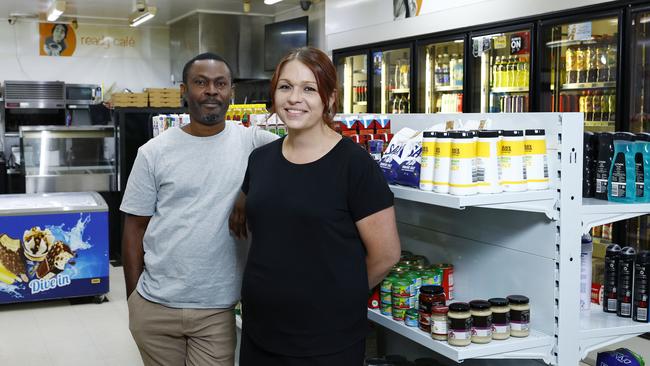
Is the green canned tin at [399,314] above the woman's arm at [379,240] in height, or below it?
below

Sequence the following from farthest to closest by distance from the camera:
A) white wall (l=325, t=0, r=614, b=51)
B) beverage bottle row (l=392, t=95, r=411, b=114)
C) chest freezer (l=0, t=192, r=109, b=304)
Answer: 1. beverage bottle row (l=392, t=95, r=411, b=114)
2. white wall (l=325, t=0, r=614, b=51)
3. chest freezer (l=0, t=192, r=109, b=304)

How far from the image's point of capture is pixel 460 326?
229 cm

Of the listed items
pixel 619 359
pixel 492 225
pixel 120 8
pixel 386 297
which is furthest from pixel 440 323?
pixel 120 8

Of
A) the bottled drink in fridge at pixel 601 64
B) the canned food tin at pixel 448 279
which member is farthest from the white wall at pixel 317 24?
the canned food tin at pixel 448 279

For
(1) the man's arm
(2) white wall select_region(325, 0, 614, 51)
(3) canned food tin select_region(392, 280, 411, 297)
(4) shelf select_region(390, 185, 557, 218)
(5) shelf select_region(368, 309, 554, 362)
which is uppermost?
(2) white wall select_region(325, 0, 614, 51)

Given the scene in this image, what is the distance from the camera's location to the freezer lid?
603cm

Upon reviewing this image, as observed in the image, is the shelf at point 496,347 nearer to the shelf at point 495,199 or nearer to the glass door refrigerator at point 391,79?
the shelf at point 495,199

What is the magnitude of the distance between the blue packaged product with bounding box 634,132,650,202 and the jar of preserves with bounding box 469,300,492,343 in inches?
28.3

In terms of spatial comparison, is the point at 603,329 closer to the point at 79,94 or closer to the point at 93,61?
the point at 79,94

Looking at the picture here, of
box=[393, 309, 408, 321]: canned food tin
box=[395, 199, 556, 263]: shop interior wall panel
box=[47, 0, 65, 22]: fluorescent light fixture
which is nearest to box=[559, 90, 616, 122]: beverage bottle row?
box=[395, 199, 556, 263]: shop interior wall panel

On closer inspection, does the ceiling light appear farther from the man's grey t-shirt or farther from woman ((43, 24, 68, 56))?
the man's grey t-shirt

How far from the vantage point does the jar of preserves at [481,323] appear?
2.31 meters

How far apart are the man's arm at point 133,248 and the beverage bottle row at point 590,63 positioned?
4.28 meters

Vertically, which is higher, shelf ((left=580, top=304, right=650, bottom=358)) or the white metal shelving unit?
the white metal shelving unit
